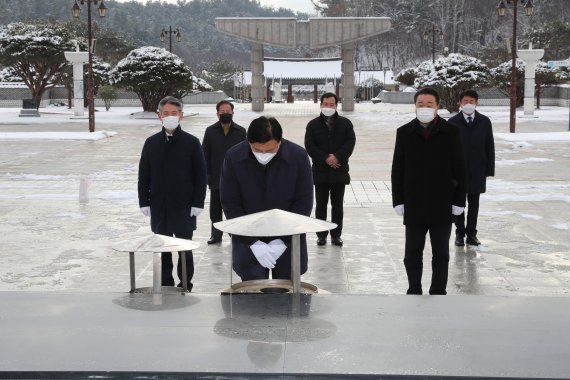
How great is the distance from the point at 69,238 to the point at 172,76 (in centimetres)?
3543

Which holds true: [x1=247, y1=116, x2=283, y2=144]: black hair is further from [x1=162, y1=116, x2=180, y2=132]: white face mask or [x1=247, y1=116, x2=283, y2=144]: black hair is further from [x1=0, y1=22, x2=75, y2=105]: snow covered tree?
[x1=0, y1=22, x2=75, y2=105]: snow covered tree

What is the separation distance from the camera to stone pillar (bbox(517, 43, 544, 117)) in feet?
136

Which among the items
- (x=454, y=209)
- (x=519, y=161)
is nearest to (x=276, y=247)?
(x=454, y=209)

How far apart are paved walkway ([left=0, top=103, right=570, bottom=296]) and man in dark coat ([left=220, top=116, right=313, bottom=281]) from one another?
7.09ft

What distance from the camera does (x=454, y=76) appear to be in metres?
44.7

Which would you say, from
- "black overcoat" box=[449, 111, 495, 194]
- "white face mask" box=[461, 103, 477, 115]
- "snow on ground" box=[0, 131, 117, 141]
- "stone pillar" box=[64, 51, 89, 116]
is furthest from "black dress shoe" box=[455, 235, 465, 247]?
"stone pillar" box=[64, 51, 89, 116]

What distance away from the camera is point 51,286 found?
8461mm

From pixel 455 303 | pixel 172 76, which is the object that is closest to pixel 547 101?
pixel 172 76

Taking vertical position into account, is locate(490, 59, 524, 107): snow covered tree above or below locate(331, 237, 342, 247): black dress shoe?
above

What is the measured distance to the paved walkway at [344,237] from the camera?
8.67m

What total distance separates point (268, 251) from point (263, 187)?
1.94ft

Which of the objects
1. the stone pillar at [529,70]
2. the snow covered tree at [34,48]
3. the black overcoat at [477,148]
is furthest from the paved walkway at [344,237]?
the snow covered tree at [34,48]

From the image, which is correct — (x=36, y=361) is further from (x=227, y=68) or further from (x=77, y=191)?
(x=227, y=68)

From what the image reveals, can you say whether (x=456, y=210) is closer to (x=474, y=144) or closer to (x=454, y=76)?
(x=474, y=144)
